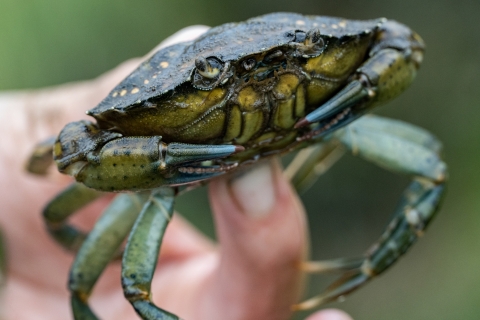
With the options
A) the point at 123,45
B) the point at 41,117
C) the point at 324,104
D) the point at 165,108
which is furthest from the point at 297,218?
the point at 123,45

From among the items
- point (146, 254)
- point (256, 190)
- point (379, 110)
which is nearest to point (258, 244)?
point (256, 190)

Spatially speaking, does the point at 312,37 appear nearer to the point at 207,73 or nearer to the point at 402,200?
the point at 207,73

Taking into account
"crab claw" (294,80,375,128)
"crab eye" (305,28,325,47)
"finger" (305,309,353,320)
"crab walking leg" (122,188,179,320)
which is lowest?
"finger" (305,309,353,320)

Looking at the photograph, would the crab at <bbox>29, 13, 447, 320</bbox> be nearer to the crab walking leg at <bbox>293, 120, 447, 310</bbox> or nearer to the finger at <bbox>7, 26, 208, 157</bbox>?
the crab walking leg at <bbox>293, 120, 447, 310</bbox>

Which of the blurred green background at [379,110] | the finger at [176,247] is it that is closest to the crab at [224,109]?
the finger at [176,247]

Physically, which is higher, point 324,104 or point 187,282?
point 324,104

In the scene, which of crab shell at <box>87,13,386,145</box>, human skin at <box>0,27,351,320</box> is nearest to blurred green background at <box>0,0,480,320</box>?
human skin at <box>0,27,351,320</box>

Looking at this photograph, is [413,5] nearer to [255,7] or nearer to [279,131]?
[255,7]
